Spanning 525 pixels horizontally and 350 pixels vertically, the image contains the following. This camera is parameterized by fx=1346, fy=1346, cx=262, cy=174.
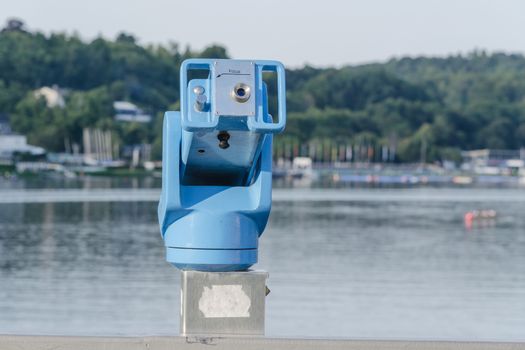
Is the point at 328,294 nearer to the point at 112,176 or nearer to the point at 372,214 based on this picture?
the point at 372,214

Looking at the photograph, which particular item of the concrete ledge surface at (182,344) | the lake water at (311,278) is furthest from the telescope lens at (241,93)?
the lake water at (311,278)

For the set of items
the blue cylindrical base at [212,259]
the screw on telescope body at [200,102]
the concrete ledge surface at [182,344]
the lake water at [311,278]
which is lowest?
the lake water at [311,278]

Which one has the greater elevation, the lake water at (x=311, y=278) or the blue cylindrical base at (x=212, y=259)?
the blue cylindrical base at (x=212, y=259)

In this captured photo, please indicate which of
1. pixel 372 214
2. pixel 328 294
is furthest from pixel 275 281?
pixel 372 214

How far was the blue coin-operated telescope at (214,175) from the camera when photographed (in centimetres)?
527

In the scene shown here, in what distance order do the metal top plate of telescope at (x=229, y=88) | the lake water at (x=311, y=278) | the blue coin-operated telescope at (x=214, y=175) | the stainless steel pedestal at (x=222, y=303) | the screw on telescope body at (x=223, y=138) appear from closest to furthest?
the metal top plate of telescope at (x=229, y=88) < the blue coin-operated telescope at (x=214, y=175) < the screw on telescope body at (x=223, y=138) < the stainless steel pedestal at (x=222, y=303) < the lake water at (x=311, y=278)

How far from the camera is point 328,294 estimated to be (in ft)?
84.1

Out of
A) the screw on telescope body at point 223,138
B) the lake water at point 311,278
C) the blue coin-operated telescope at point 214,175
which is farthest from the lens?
the lake water at point 311,278

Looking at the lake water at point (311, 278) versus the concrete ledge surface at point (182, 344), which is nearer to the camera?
the concrete ledge surface at point (182, 344)

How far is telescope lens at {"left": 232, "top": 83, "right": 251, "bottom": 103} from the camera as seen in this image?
5.18 meters

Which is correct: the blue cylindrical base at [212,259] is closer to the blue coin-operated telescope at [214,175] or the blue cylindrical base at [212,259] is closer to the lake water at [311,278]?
the blue coin-operated telescope at [214,175]

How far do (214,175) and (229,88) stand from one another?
0.83m

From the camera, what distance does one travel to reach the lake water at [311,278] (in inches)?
788

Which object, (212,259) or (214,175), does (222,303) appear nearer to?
(212,259)
